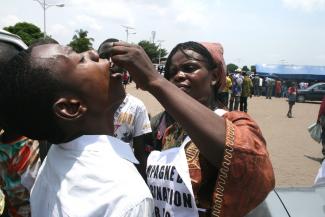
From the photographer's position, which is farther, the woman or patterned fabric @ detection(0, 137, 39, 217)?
patterned fabric @ detection(0, 137, 39, 217)

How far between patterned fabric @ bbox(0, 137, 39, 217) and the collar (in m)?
0.64

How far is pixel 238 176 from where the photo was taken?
132cm

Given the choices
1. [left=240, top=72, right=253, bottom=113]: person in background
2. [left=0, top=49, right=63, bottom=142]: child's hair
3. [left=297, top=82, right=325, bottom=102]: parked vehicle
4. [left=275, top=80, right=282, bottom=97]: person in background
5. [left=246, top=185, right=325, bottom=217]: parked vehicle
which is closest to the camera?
[left=0, top=49, right=63, bottom=142]: child's hair

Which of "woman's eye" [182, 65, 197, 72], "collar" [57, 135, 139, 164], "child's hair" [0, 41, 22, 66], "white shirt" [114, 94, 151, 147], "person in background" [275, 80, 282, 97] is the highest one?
"child's hair" [0, 41, 22, 66]

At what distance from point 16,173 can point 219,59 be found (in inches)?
41.8

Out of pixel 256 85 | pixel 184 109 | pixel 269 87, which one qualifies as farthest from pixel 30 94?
pixel 256 85

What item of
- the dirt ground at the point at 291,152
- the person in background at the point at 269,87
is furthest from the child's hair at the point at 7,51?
the person in background at the point at 269,87

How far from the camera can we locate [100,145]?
119 cm

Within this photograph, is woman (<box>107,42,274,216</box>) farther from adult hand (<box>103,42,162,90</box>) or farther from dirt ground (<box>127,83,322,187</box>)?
dirt ground (<box>127,83,322,187</box>)

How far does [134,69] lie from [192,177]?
47 centimetres

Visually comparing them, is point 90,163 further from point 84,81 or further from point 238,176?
point 238,176

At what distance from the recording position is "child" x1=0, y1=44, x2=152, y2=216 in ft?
3.51

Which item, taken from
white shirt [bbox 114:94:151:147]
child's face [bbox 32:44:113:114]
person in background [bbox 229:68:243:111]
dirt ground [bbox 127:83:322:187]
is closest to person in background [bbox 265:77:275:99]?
person in background [bbox 229:68:243:111]

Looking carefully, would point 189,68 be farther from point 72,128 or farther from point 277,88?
point 277,88
